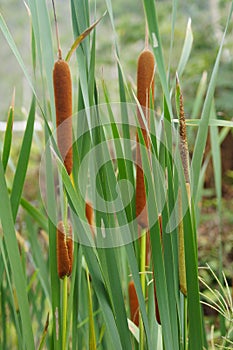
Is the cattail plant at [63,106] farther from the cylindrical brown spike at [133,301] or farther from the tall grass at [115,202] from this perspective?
the cylindrical brown spike at [133,301]

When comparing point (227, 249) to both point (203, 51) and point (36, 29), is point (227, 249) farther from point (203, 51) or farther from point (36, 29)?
point (36, 29)

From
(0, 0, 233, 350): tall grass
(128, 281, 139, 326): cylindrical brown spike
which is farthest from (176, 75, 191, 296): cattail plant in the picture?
(128, 281, 139, 326): cylindrical brown spike

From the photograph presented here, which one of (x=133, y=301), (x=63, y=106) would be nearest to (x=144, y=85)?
(x=63, y=106)

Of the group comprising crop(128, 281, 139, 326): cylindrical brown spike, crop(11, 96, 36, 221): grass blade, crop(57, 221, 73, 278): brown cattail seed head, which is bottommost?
crop(128, 281, 139, 326): cylindrical brown spike

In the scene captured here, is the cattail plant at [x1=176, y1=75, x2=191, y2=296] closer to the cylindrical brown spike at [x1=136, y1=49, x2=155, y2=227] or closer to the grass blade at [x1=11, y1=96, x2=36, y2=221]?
the cylindrical brown spike at [x1=136, y1=49, x2=155, y2=227]

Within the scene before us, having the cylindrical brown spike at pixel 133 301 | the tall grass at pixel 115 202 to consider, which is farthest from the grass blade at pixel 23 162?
the cylindrical brown spike at pixel 133 301

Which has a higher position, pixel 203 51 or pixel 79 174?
pixel 203 51

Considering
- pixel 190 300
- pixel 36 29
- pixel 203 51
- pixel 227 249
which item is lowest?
pixel 227 249

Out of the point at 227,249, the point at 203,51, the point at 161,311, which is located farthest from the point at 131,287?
the point at 203,51

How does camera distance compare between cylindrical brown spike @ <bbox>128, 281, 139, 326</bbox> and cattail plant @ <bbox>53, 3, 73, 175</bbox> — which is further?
cylindrical brown spike @ <bbox>128, 281, 139, 326</bbox>
